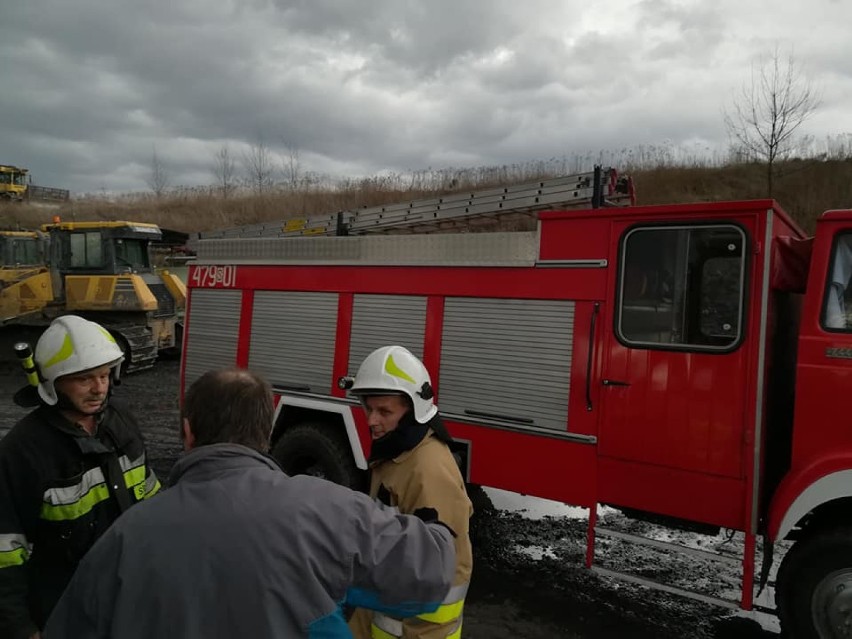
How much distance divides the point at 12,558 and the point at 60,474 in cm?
29

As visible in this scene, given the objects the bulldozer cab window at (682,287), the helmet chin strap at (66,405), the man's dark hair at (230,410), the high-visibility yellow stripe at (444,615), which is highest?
the bulldozer cab window at (682,287)

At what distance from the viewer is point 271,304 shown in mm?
5465

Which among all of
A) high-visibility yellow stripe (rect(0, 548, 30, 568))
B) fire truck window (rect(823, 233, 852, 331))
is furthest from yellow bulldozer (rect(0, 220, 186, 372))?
fire truck window (rect(823, 233, 852, 331))

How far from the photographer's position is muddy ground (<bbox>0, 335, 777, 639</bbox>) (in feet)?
12.6

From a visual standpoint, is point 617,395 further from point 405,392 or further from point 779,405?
point 405,392

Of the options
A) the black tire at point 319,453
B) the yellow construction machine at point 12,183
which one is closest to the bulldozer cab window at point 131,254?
the black tire at point 319,453

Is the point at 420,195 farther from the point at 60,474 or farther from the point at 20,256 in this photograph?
the point at 60,474

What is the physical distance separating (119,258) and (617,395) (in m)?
12.9

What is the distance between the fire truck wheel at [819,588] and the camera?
3152mm

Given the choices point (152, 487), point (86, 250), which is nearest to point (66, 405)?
point (152, 487)

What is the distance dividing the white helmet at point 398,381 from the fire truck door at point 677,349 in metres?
1.90

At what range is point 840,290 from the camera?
3354 mm

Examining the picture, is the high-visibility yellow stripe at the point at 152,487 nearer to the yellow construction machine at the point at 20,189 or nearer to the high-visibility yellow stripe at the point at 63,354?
the high-visibility yellow stripe at the point at 63,354

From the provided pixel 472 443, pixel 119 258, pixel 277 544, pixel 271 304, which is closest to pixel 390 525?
pixel 277 544
